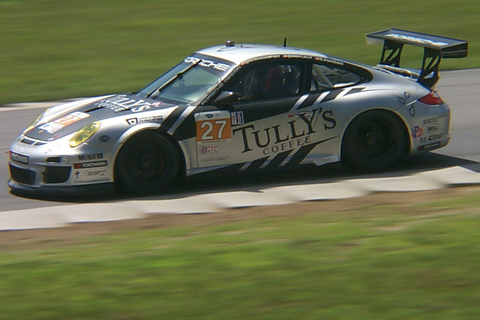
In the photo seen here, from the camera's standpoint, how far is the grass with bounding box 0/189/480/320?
4.54m

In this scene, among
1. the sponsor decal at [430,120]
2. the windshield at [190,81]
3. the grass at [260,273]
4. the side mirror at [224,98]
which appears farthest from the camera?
the sponsor decal at [430,120]

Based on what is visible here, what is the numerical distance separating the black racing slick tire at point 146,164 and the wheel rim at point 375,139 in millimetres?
2140

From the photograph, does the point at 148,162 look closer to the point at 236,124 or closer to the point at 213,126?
the point at 213,126

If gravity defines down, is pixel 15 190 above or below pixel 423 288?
below

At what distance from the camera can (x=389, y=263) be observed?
525 centimetres

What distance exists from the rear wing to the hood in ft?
10.3

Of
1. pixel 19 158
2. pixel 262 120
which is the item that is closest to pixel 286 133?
pixel 262 120

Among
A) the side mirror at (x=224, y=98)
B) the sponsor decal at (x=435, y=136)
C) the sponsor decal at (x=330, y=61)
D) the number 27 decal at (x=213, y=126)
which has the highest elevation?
the sponsor decal at (x=330, y=61)

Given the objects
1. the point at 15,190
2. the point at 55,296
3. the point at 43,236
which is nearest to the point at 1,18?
the point at 15,190

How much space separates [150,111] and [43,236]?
1.84 metres

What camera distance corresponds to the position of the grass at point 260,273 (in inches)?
179

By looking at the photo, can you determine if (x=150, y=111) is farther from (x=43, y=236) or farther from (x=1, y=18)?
(x=1, y=18)

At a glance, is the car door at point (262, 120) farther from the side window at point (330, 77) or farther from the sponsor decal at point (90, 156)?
the sponsor decal at point (90, 156)

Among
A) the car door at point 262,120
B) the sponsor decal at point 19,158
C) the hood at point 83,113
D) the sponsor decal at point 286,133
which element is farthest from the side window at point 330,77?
the sponsor decal at point 19,158
